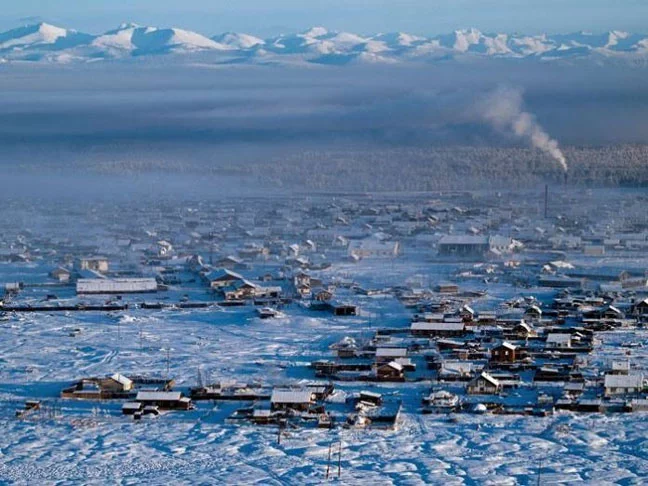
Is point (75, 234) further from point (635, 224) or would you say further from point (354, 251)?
point (635, 224)

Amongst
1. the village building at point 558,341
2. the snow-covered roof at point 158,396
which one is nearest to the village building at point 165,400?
the snow-covered roof at point 158,396

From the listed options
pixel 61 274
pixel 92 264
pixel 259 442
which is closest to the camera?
pixel 259 442

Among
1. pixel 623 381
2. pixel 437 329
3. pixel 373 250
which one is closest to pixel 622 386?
pixel 623 381

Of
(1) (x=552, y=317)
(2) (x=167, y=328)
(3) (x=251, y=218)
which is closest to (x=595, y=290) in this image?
(1) (x=552, y=317)

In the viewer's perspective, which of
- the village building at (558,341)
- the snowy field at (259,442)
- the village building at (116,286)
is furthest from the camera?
the village building at (116,286)

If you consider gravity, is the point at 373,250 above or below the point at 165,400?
above

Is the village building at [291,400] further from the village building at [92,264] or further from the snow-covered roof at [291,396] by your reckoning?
the village building at [92,264]

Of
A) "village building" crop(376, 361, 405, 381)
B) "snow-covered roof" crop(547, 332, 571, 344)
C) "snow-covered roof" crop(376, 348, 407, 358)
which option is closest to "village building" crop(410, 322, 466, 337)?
"snow-covered roof" crop(547, 332, 571, 344)

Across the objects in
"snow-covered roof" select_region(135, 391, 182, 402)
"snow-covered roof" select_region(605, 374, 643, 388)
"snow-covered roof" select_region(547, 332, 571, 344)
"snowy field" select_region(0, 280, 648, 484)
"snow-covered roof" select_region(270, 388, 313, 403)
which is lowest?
"snowy field" select_region(0, 280, 648, 484)

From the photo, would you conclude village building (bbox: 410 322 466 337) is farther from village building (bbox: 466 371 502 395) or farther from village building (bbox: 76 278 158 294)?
village building (bbox: 76 278 158 294)

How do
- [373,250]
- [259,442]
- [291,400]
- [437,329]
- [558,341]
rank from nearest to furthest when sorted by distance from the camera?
1. [259,442]
2. [291,400]
3. [558,341]
4. [437,329]
5. [373,250]

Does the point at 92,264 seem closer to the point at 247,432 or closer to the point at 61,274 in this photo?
the point at 61,274
